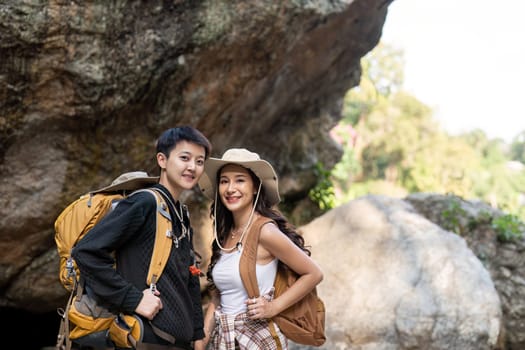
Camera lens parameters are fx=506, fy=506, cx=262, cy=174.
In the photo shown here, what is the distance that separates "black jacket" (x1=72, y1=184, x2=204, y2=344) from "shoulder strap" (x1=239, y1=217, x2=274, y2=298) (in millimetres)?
300

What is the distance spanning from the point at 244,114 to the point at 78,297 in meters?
4.16

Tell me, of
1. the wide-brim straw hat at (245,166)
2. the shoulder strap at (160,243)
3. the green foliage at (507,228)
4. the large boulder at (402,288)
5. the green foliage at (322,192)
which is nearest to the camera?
the shoulder strap at (160,243)

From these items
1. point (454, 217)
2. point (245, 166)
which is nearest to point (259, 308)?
point (245, 166)

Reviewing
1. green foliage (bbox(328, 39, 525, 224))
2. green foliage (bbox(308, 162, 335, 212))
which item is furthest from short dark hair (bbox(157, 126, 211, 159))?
green foliage (bbox(328, 39, 525, 224))

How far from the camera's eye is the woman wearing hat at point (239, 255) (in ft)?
9.00

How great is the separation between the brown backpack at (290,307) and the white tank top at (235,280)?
0.17 feet

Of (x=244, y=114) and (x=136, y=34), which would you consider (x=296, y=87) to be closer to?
(x=244, y=114)

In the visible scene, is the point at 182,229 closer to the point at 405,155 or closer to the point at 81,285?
the point at 81,285

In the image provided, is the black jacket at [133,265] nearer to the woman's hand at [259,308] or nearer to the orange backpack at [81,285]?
the orange backpack at [81,285]

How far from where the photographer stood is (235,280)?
276 cm

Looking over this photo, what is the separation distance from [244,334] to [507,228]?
5.17 m

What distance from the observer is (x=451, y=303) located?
4.29 m

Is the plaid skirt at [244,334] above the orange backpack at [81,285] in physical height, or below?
below

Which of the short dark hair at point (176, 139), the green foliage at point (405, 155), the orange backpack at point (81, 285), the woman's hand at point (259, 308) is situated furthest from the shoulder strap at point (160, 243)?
the green foliage at point (405, 155)
